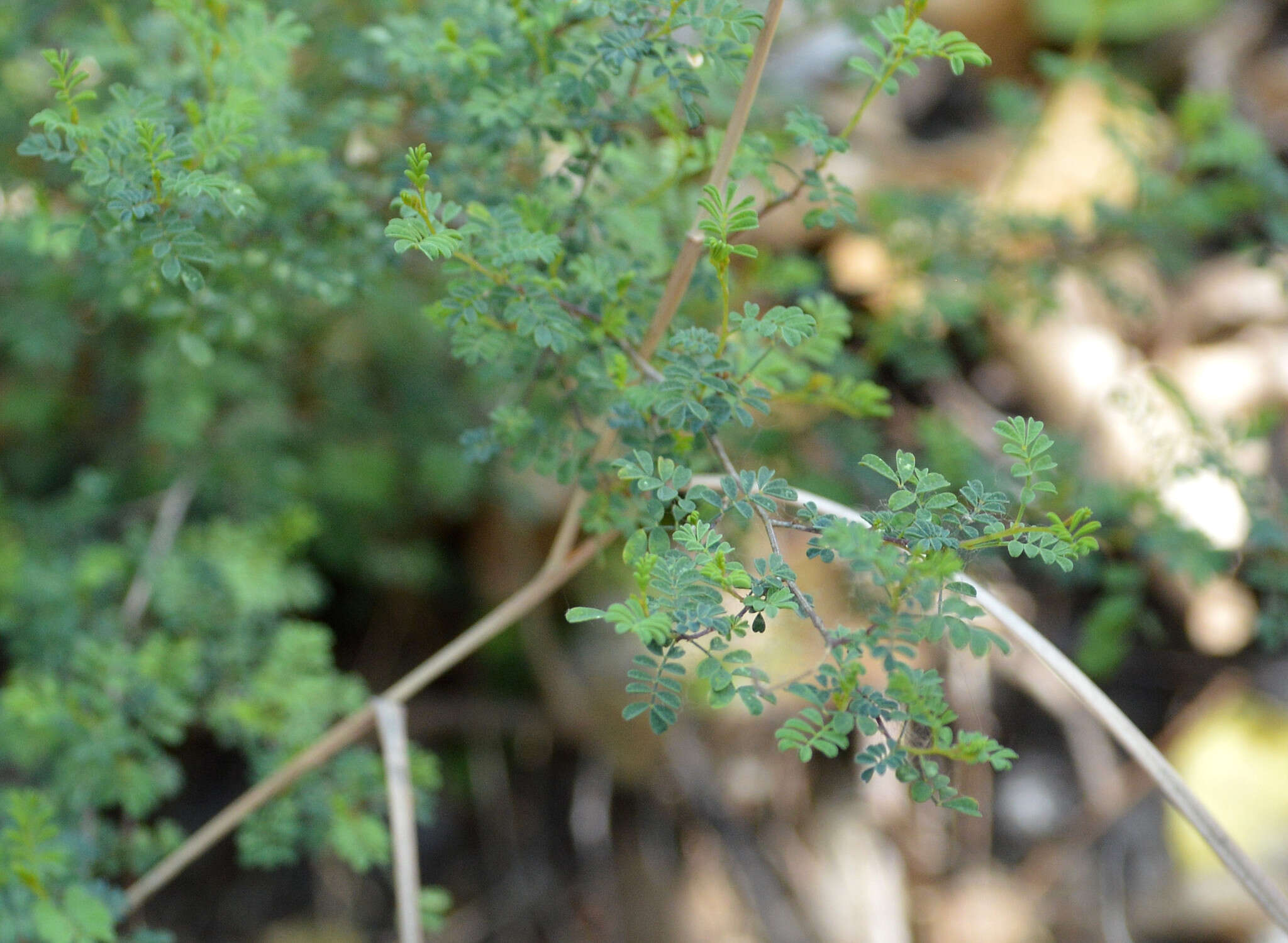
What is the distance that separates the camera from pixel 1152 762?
0.86 meters

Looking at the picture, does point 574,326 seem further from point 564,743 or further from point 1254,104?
point 1254,104

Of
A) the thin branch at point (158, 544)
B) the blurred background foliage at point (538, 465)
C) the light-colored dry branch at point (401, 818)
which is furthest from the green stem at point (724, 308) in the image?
the thin branch at point (158, 544)

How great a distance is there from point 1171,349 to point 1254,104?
2.65ft

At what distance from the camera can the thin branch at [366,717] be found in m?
1.01

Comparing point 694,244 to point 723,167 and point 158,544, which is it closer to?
point 723,167

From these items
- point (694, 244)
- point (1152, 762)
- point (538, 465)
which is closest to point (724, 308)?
point (694, 244)

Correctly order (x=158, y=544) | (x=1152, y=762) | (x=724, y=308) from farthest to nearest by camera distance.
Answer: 1. (x=158, y=544)
2. (x=1152, y=762)
3. (x=724, y=308)

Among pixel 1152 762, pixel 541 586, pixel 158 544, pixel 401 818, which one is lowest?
pixel 158 544

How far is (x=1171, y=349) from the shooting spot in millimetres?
2334

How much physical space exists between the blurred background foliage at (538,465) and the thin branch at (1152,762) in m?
0.27

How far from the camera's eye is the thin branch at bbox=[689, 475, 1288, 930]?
32.1 inches

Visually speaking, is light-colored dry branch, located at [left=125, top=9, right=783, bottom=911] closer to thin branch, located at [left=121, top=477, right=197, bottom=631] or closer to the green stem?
the green stem

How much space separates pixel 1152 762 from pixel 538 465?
64cm

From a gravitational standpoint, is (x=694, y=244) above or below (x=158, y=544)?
above
